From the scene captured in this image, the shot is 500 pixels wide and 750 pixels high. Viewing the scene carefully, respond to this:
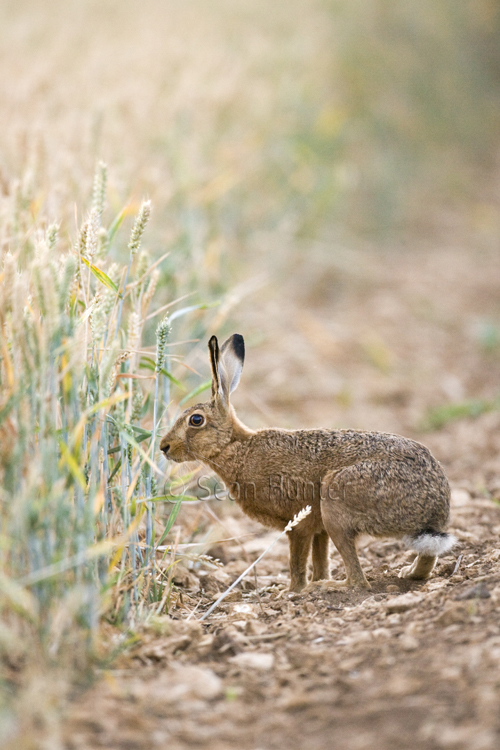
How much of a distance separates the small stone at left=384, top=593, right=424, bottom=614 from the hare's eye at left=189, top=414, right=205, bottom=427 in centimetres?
151

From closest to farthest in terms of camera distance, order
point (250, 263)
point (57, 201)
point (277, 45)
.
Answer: point (57, 201) < point (250, 263) < point (277, 45)

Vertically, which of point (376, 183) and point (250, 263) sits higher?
point (376, 183)

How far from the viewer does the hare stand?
12.3 feet

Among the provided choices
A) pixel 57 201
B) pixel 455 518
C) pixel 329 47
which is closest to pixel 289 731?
pixel 455 518

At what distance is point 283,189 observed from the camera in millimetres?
8773

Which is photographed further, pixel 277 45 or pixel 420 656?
pixel 277 45

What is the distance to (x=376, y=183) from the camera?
11.8m

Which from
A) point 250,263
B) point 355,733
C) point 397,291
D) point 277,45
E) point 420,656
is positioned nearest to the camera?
point 355,733

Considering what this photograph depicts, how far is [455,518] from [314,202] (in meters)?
4.81

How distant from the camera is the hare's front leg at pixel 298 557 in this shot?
4047 millimetres

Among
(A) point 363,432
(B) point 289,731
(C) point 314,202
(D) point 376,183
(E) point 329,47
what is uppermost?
(E) point 329,47

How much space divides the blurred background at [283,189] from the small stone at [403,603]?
1880mm

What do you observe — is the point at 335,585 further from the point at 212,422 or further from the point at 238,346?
the point at 238,346

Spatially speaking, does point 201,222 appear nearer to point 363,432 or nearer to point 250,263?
point 250,263
